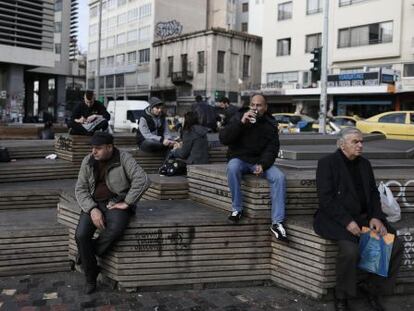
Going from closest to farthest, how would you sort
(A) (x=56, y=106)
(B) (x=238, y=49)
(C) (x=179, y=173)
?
(C) (x=179, y=173)
(A) (x=56, y=106)
(B) (x=238, y=49)

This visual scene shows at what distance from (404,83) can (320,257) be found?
3168cm

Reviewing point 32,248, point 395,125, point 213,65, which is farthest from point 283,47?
point 32,248

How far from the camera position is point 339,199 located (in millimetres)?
4656

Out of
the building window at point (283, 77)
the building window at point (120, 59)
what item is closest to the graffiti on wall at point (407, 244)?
the building window at point (283, 77)

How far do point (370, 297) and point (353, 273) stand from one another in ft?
1.44

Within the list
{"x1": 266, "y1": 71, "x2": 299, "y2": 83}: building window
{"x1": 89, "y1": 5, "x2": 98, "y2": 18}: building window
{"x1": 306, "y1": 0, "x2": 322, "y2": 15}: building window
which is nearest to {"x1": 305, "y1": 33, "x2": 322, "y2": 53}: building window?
{"x1": 306, "y1": 0, "x2": 322, "y2": 15}: building window

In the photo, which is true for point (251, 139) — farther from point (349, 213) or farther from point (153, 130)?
point (153, 130)

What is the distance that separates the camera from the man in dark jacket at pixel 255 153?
5117 millimetres

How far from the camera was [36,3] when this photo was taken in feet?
104

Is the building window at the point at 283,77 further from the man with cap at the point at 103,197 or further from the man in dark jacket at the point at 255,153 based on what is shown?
the man with cap at the point at 103,197

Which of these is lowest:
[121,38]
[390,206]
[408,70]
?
[390,206]

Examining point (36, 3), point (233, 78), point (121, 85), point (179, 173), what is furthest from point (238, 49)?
point (179, 173)

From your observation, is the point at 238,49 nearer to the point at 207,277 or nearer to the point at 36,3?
the point at 36,3

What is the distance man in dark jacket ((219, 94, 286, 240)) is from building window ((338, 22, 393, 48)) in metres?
33.5
